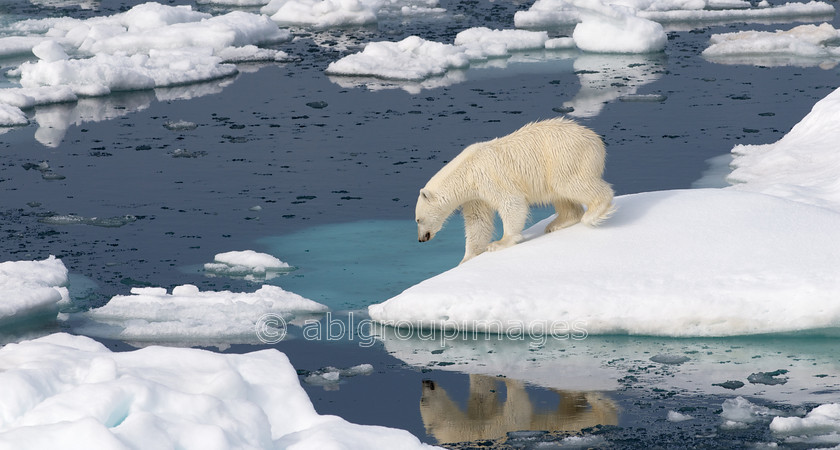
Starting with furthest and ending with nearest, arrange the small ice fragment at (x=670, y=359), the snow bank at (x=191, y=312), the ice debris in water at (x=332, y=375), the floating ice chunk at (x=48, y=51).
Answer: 1. the floating ice chunk at (x=48, y=51)
2. the snow bank at (x=191, y=312)
3. the small ice fragment at (x=670, y=359)
4. the ice debris in water at (x=332, y=375)

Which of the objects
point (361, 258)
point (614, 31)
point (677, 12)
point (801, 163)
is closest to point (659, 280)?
point (361, 258)

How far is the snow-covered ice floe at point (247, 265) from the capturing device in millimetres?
8695

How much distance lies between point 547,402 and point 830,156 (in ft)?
20.3

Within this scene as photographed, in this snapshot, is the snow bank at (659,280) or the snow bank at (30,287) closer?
the snow bank at (659,280)

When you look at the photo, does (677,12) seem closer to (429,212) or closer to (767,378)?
(429,212)

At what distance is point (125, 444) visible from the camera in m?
4.37

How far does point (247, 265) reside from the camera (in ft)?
28.9

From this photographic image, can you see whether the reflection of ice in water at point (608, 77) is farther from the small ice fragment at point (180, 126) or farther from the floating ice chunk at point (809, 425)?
the floating ice chunk at point (809, 425)

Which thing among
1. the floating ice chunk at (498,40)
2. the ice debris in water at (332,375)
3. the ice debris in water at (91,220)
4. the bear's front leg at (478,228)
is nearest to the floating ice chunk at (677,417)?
the ice debris in water at (332,375)

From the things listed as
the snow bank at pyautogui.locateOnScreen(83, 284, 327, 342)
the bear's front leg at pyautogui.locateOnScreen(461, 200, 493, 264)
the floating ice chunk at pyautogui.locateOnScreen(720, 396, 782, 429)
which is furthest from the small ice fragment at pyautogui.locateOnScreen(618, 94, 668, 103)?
the floating ice chunk at pyautogui.locateOnScreen(720, 396, 782, 429)

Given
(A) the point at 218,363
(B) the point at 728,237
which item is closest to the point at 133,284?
(A) the point at 218,363

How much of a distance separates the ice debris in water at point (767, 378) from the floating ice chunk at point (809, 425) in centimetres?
Answer: 59

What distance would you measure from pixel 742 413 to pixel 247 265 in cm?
412

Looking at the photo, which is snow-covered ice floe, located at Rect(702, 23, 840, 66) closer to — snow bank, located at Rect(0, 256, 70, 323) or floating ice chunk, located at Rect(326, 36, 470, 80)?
floating ice chunk, located at Rect(326, 36, 470, 80)
